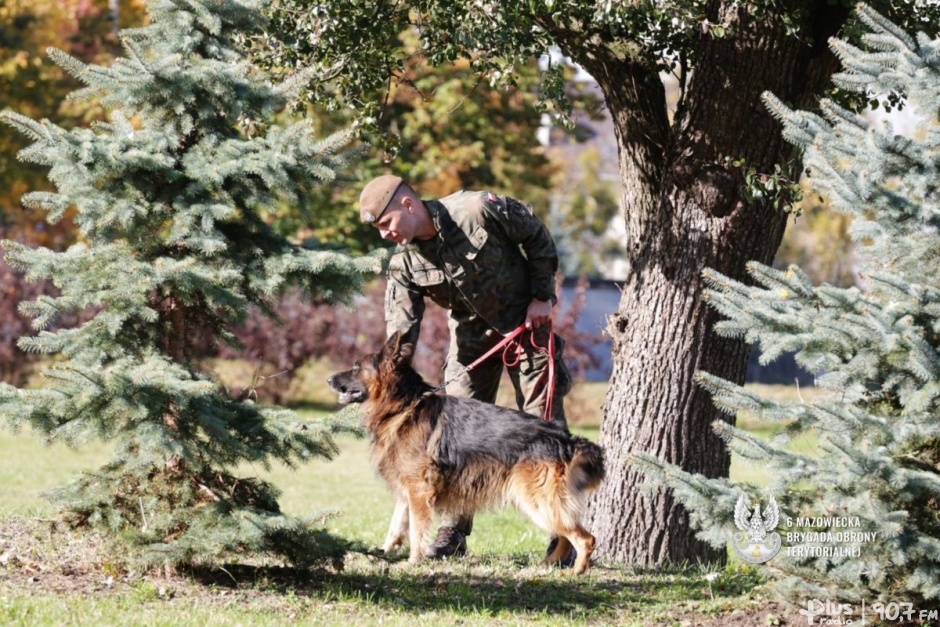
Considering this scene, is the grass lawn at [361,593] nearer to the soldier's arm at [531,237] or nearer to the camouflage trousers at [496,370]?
the camouflage trousers at [496,370]

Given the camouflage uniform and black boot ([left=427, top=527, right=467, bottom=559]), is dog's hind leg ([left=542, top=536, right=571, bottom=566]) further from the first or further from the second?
the camouflage uniform

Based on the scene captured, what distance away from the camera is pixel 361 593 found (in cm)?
578

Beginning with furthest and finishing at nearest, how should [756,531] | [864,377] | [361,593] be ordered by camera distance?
[361,593]
[756,531]
[864,377]

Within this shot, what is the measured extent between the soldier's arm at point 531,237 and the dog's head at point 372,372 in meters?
A: 0.95

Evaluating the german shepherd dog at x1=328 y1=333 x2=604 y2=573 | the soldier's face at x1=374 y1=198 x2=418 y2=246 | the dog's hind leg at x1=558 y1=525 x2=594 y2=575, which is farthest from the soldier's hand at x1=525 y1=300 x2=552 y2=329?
the dog's hind leg at x1=558 y1=525 x2=594 y2=575

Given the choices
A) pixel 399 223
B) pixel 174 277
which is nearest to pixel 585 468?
pixel 399 223

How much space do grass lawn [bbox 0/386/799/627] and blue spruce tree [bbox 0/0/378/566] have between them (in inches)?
8.6

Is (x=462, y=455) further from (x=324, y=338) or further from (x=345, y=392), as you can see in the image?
(x=324, y=338)

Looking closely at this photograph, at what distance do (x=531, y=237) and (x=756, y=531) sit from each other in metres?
2.65

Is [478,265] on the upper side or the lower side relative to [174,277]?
upper

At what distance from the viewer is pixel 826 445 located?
15.1ft

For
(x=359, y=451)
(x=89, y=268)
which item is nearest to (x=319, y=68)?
(x=89, y=268)

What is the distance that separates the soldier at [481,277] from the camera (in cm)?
677

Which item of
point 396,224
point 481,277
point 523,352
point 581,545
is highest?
point 396,224
